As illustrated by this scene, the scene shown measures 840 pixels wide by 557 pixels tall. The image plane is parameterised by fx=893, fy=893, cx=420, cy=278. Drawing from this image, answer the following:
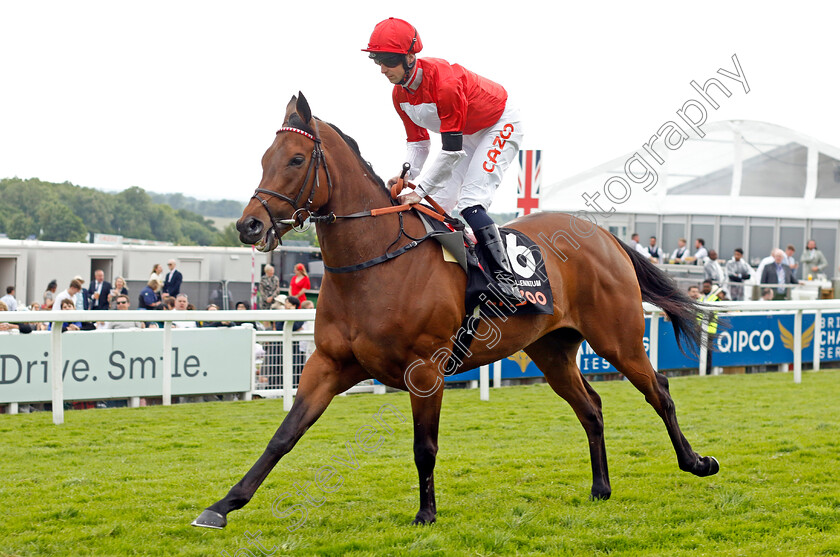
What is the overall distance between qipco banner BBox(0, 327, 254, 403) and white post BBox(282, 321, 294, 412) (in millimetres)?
643

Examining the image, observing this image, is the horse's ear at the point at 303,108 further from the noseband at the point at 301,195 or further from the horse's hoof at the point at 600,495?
the horse's hoof at the point at 600,495

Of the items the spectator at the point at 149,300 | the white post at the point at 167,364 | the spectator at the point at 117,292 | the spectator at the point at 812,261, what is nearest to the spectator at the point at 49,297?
the spectator at the point at 117,292

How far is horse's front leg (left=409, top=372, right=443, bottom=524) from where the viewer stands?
414cm

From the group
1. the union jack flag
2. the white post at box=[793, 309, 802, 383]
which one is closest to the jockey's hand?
the union jack flag

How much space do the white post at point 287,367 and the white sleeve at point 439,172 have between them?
4.19 m

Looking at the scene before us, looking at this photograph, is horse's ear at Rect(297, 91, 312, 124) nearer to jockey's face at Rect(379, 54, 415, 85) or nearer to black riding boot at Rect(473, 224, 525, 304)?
jockey's face at Rect(379, 54, 415, 85)

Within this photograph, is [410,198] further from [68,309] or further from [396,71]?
[68,309]

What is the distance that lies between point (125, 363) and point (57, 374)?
0.94 metres

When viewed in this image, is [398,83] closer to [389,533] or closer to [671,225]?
[389,533]

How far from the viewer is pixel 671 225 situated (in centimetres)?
2030

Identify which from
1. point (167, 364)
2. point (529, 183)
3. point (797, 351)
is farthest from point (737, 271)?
point (167, 364)

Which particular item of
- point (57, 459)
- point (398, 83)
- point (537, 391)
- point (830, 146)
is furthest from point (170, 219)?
point (398, 83)

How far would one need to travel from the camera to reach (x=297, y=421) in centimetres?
393

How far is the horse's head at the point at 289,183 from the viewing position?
3660 millimetres
